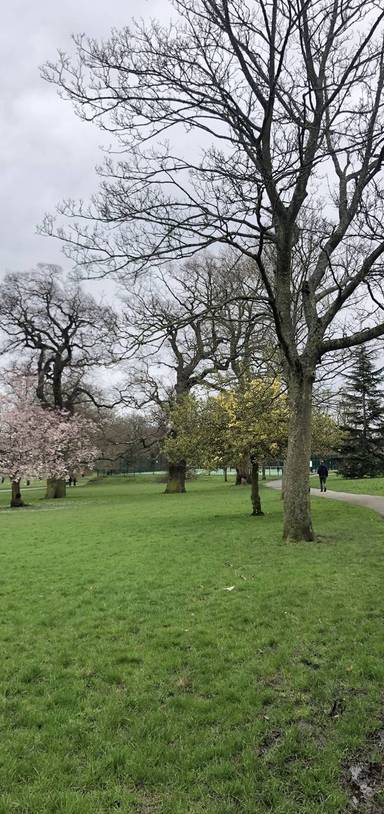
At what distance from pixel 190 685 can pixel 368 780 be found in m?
1.65

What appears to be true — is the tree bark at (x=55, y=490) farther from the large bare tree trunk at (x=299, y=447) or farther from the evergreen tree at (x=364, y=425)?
the large bare tree trunk at (x=299, y=447)

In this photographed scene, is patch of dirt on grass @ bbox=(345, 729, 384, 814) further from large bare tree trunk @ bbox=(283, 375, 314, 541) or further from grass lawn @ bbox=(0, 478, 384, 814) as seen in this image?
large bare tree trunk @ bbox=(283, 375, 314, 541)

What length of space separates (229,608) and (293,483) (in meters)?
4.81

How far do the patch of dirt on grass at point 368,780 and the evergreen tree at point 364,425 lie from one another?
33753 millimetres

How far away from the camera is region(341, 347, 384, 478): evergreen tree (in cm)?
3631

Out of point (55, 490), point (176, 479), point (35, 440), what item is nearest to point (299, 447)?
point (35, 440)

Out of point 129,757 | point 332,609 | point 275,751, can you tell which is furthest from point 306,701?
point 332,609

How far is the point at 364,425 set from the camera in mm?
36969

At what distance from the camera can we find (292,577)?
25.7 feet

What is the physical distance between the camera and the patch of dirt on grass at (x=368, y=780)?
2.69 meters

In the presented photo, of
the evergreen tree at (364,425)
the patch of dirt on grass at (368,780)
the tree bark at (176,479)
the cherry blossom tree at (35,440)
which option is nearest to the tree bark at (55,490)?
the cherry blossom tree at (35,440)

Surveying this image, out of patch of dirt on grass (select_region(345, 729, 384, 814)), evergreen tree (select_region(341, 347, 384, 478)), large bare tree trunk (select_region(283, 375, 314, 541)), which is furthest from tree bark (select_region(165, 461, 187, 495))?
patch of dirt on grass (select_region(345, 729, 384, 814))

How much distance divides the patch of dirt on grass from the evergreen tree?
33.8 m

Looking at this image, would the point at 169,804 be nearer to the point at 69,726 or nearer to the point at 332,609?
the point at 69,726
